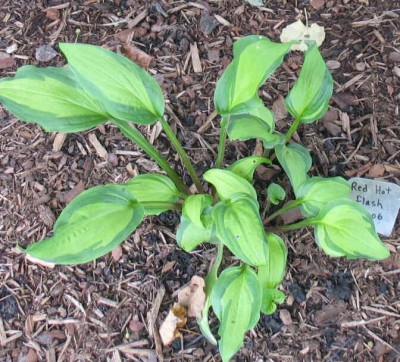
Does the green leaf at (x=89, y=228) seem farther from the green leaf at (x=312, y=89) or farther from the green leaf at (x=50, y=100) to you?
the green leaf at (x=312, y=89)

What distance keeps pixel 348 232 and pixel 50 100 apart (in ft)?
2.75

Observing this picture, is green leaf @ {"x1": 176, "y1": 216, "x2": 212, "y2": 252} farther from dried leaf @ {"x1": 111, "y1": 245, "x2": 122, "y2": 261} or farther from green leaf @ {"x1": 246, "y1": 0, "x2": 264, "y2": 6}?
green leaf @ {"x1": 246, "y1": 0, "x2": 264, "y2": 6}

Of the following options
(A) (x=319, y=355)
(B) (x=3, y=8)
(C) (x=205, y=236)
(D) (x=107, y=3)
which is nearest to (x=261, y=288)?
(C) (x=205, y=236)

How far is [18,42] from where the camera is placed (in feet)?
6.64

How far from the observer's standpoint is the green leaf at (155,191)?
5.12 feet

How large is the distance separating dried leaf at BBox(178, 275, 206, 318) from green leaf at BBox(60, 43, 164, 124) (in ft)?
1.79

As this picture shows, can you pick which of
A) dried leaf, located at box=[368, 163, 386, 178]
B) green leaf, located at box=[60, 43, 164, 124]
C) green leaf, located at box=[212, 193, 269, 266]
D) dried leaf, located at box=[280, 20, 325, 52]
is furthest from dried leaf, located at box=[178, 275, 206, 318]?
dried leaf, located at box=[280, 20, 325, 52]

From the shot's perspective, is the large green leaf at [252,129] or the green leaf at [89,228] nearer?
the green leaf at [89,228]

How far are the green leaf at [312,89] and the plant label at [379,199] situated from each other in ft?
1.05

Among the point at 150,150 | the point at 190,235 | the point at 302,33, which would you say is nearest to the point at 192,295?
the point at 190,235

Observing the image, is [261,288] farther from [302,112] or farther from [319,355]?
[302,112]

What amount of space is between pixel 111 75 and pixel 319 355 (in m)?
1.02

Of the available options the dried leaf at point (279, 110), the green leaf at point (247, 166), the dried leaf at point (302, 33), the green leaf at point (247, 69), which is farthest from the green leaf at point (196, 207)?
the dried leaf at point (302, 33)

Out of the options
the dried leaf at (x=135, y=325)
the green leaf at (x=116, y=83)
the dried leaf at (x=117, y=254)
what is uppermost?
Result: the green leaf at (x=116, y=83)
